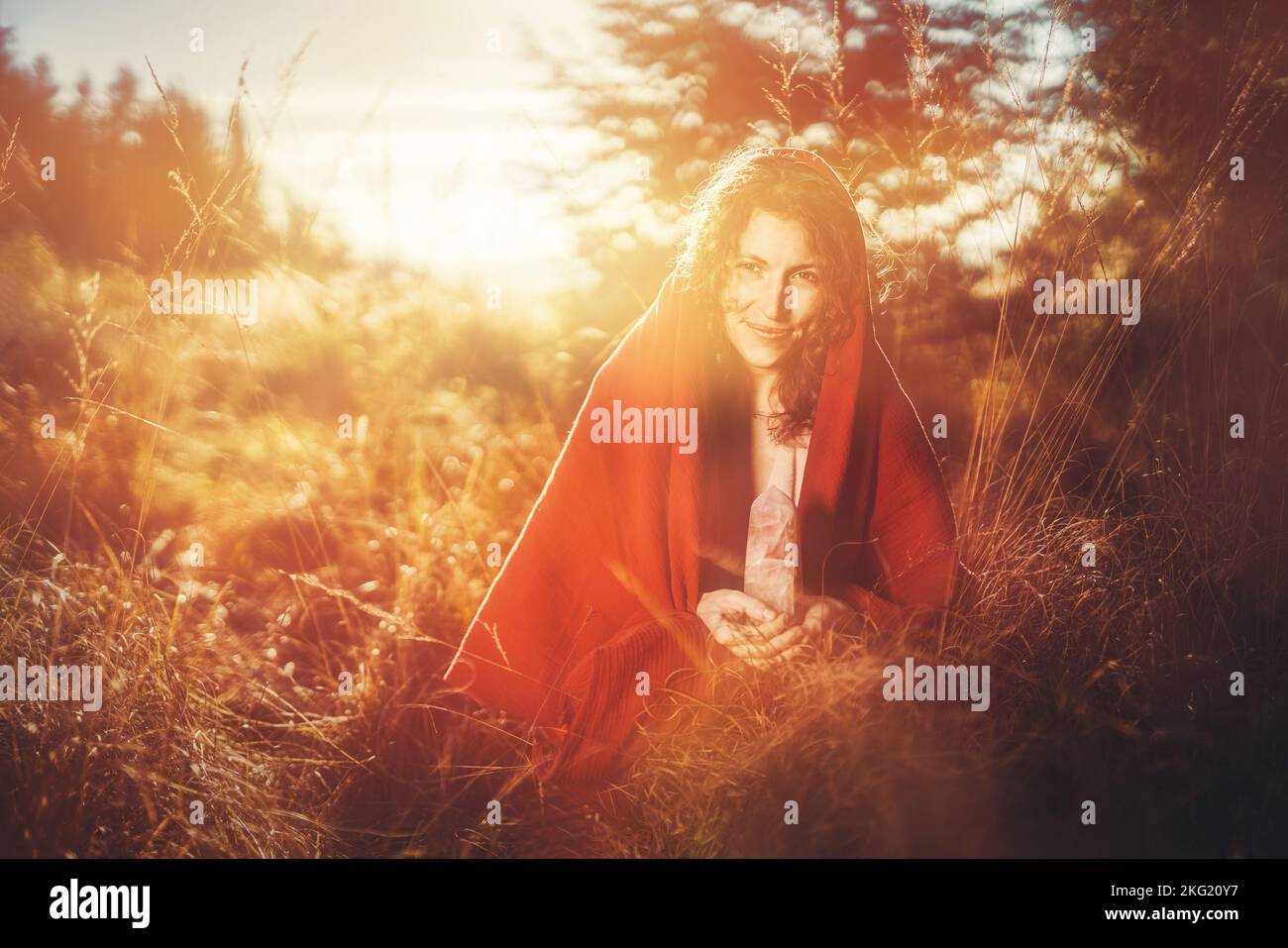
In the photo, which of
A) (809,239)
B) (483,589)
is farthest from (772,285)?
(483,589)

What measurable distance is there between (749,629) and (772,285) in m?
1.03

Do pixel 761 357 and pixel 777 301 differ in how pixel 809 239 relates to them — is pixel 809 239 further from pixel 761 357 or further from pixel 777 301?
pixel 761 357

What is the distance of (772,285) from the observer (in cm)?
300

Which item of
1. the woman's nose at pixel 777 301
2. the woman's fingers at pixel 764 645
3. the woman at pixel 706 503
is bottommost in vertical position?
the woman's fingers at pixel 764 645

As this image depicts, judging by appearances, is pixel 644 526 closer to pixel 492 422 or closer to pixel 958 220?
pixel 492 422

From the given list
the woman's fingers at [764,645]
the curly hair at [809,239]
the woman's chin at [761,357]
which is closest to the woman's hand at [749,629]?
the woman's fingers at [764,645]

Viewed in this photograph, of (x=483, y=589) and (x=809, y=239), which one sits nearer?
(x=809, y=239)

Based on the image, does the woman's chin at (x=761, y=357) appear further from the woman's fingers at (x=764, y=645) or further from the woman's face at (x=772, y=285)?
the woman's fingers at (x=764, y=645)

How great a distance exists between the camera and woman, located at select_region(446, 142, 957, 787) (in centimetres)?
301

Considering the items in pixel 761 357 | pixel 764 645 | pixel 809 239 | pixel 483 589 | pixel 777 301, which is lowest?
pixel 764 645

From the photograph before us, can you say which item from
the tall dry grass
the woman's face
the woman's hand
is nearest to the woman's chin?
the woman's face

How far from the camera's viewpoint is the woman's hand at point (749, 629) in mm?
3002

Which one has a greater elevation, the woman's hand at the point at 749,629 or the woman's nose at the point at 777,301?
the woman's nose at the point at 777,301

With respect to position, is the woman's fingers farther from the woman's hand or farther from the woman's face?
the woman's face
